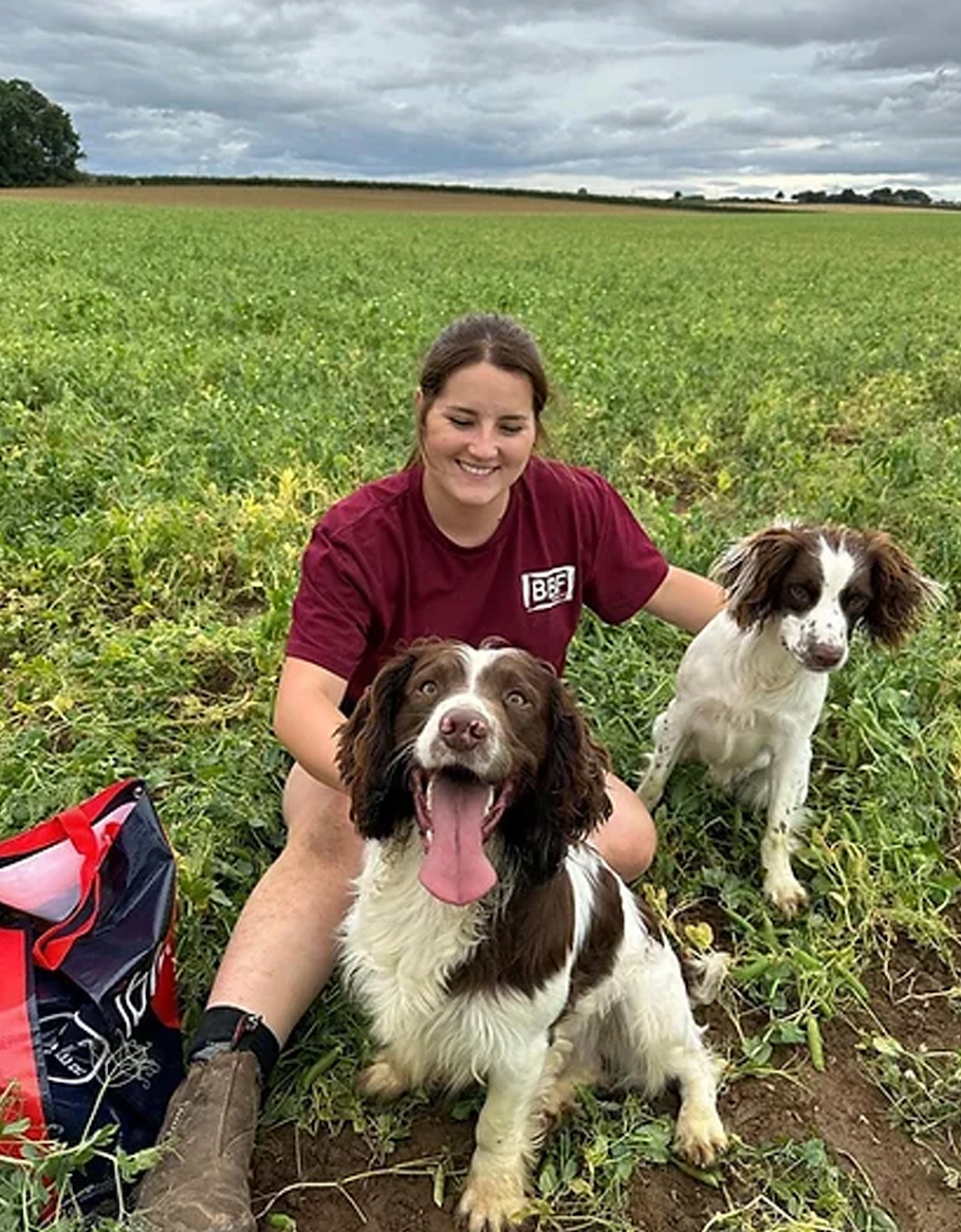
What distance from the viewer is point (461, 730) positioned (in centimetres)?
209

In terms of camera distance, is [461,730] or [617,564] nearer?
[461,730]

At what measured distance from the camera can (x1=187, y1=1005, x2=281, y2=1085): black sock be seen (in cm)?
263

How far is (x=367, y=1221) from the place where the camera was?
2541 millimetres

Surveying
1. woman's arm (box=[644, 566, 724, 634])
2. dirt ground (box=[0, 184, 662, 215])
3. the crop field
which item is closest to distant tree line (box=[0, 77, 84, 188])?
dirt ground (box=[0, 184, 662, 215])

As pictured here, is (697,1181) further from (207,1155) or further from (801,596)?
(801,596)

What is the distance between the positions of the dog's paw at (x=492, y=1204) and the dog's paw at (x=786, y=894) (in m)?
1.37

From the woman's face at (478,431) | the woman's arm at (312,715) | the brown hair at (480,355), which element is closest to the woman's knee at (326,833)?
the woman's arm at (312,715)

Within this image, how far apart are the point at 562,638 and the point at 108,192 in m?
69.3

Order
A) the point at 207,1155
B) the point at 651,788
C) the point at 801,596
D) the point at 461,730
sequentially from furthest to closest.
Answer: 1. the point at 651,788
2. the point at 801,596
3. the point at 207,1155
4. the point at 461,730

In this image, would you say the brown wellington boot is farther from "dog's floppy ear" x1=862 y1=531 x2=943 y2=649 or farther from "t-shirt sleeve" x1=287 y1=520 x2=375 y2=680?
"dog's floppy ear" x1=862 y1=531 x2=943 y2=649

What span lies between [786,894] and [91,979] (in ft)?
7.08

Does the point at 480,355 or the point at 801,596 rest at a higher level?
the point at 480,355

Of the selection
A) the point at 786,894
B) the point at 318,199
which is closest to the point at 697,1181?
the point at 786,894

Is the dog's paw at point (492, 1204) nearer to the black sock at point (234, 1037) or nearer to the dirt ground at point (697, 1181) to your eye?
the dirt ground at point (697, 1181)
